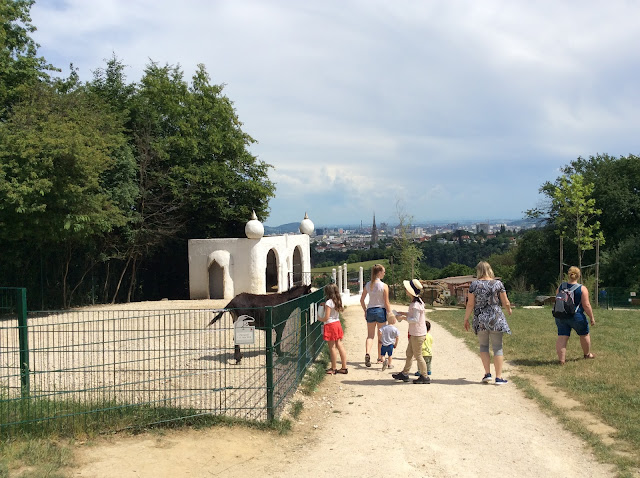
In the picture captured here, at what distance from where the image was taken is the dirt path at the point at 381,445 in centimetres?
564

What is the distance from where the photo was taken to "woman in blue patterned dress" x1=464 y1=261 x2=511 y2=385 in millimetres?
8603

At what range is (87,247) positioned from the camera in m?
22.0

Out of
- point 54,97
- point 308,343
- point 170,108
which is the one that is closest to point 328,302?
point 308,343

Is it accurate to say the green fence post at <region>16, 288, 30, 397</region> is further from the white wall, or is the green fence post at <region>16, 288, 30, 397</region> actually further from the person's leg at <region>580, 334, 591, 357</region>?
the white wall

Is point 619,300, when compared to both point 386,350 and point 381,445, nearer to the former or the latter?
point 386,350

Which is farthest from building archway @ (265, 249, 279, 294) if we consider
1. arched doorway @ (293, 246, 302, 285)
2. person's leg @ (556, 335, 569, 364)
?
person's leg @ (556, 335, 569, 364)

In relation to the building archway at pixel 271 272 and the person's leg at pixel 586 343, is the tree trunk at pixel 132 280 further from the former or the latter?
the person's leg at pixel 586 343

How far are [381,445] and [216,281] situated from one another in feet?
58.0

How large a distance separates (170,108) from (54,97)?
6512mm

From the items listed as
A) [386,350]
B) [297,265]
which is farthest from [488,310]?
[297,265]

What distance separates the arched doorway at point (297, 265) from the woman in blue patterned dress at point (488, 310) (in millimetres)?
18510

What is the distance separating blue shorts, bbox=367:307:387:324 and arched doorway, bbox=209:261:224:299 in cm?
1401

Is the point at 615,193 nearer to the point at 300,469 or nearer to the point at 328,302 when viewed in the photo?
the point at 328,302

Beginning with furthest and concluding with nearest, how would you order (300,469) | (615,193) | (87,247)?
(615,193)
(87,247)
(300,469)
